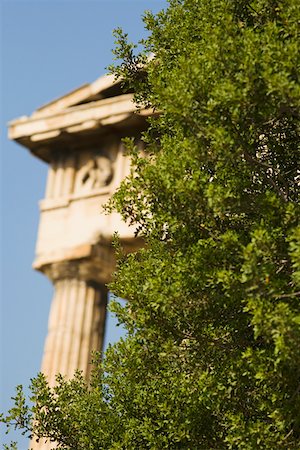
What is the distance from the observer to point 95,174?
18.5 m

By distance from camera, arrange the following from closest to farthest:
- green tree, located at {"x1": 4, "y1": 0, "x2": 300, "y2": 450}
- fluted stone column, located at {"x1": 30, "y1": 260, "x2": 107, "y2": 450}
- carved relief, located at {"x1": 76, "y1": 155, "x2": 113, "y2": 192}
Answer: green tree, located at {"x1": 4, "y1": 0, "x2": 300, "y2": 450} < fluted stone column, located at {"x1": 30, "y1": 260, "x2": 107, "y2": 450} < carved relief, located at {"x1": 76, "y1": 155, "x2": 113, "y2": 192}

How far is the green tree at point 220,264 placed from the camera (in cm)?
827

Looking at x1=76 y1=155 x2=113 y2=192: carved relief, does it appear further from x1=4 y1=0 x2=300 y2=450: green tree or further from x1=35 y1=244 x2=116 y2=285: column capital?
x1=4 y1=0 x2=300 y2=450: green tree

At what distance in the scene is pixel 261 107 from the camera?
8531 mm

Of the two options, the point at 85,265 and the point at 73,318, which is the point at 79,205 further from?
the point at 73,318

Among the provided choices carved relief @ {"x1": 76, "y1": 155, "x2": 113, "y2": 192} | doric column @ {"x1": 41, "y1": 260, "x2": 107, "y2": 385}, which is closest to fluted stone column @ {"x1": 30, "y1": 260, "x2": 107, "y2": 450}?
doric column @ {"x1": 41, "y1": 260, "x2": 107, "y2": 385}

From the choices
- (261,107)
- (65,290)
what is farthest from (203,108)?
(65,290)

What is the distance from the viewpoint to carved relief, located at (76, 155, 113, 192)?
719 inches

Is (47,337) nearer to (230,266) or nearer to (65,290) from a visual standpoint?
(65,290)

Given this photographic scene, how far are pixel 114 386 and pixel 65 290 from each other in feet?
26.9

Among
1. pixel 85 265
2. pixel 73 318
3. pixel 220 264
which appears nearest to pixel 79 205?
pixel 85 265

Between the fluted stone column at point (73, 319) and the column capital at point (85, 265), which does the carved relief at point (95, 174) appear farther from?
the fluted stone column at point (73, 319)

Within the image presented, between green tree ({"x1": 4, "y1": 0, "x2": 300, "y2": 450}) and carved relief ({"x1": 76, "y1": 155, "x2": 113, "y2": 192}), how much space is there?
841cm

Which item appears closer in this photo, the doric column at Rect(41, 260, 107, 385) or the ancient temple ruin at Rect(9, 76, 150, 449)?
the doric column at Rect(41, 260, 107, 385)
